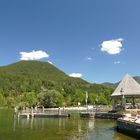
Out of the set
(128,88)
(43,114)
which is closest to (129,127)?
(128,88)

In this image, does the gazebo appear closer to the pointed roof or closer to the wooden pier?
the pointed roof

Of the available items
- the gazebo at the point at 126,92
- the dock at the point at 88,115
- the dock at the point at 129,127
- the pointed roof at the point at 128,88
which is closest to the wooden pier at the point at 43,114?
the dock at the point at 88,115

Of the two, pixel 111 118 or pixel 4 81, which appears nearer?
pixel 111 118

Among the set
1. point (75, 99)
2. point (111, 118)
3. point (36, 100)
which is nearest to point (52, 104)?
point (36, 100)

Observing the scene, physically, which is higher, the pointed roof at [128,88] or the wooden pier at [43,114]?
the pointed roof at [128,88]

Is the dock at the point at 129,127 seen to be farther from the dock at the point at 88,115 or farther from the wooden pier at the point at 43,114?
the wooden pier at the point at 43,114

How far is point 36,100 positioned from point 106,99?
4278cm

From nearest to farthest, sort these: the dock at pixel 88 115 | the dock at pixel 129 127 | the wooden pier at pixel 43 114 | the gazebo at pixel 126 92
→ the dock at pixel 129 127 → the gazebo at pixel 126 92 → the dock at pixel 88 115 → the wooden pier at pixel 43 114

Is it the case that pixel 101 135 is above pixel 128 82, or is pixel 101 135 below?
below

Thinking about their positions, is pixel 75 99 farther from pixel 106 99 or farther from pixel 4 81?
pixel 4 81

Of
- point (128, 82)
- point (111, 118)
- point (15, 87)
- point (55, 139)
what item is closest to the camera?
point (55, 139)

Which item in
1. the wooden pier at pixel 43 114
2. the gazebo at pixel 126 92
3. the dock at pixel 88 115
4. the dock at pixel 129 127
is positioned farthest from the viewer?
the wooden pier at pixel 43 114

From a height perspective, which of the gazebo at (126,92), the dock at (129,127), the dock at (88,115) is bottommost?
the dock at (129,127)

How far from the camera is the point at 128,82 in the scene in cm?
6219
